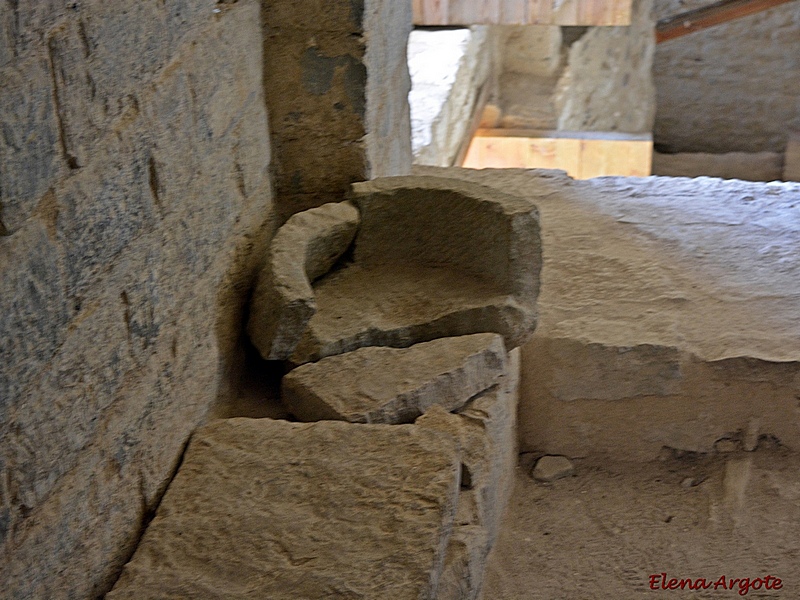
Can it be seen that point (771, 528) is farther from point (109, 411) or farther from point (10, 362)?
point (10, 362)

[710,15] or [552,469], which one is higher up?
[710,15]

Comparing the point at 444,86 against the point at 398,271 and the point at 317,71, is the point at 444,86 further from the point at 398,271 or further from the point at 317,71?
the point at 398,271

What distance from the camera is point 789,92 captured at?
8414 millimetres

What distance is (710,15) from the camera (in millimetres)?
6664

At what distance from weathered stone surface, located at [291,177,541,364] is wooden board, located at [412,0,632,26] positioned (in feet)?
10.9

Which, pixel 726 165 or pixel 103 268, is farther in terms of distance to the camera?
pixel 726 165

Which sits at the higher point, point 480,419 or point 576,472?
point 480,419

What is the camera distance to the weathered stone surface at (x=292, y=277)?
2.01 m

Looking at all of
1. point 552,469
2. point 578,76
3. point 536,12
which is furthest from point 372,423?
point 578,76

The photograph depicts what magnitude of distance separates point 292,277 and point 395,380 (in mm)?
347

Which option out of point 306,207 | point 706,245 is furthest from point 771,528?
point 306,207

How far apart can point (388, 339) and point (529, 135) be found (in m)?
4.59

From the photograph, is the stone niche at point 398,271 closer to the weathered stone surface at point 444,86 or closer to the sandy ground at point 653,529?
the sandy ground at point 653,529

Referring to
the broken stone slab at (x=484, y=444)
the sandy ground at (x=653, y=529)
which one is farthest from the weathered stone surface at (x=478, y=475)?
the sandy ground at (x=653, y=529)
